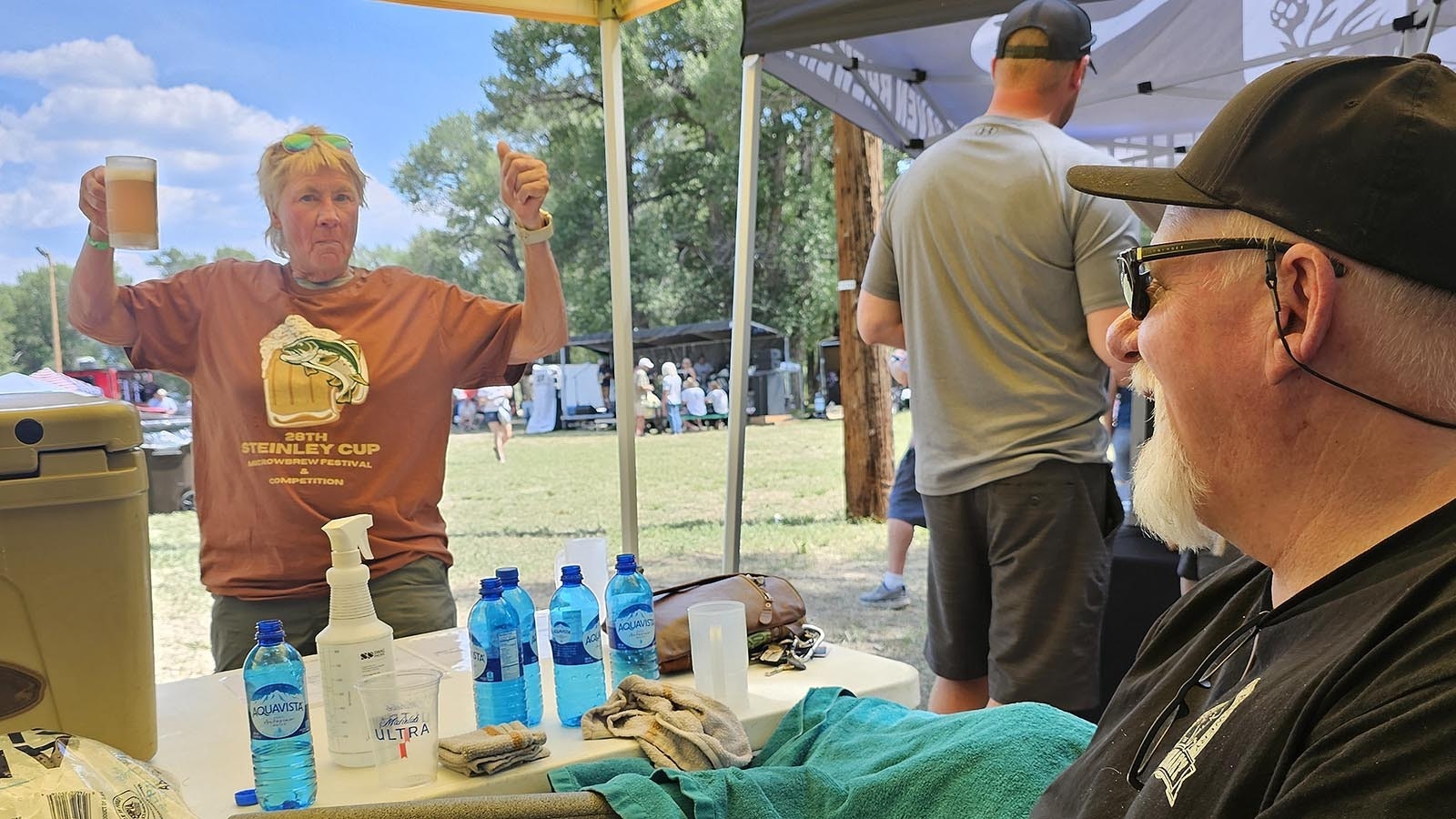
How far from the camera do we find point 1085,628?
209cm

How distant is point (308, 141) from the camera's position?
90.4 inches

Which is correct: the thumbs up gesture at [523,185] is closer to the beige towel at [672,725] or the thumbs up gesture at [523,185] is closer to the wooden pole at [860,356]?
the beige towel at [672,725]

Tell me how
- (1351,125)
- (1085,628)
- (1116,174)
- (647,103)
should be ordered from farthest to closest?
1. (647,103)
2. (1085,628)
3. (1116,174)
4. (1351,125)

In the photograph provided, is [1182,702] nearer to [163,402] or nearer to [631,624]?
[631,624]

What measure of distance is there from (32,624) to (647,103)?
12.7m

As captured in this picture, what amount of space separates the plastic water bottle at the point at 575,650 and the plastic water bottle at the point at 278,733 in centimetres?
35

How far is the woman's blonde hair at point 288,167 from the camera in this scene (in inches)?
89.4

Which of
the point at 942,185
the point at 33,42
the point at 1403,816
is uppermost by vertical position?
the point at 33,42

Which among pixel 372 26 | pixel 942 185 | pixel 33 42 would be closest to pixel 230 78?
pixel 33 42

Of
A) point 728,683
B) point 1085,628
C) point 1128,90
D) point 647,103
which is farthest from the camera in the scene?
point 647,103

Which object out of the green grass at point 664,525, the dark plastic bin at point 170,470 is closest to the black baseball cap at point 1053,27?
the dark plastic bin at point 170,470

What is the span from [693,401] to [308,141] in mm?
9040

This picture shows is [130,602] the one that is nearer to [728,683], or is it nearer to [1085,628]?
[728,683]

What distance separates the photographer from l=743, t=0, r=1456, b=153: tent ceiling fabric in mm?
3219
